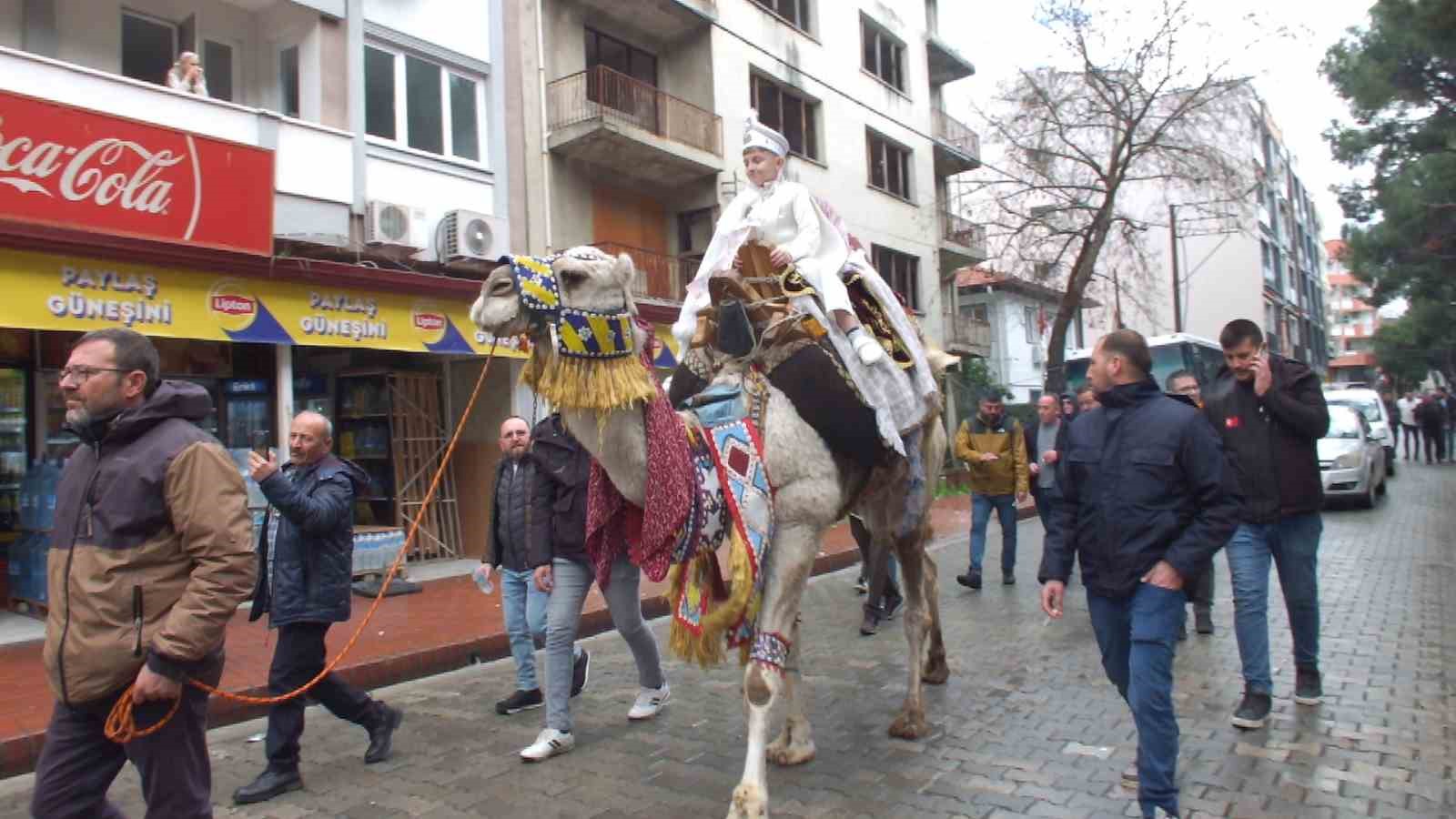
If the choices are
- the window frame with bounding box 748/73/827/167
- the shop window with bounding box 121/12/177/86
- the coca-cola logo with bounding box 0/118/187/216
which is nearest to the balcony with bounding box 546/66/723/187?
the window frame with bounding box 748/73/827/167

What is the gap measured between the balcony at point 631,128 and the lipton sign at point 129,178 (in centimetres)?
636

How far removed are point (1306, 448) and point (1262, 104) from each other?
2082 cm

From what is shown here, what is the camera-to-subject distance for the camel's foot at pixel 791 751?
16.3 ft

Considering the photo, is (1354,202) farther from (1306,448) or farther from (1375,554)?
(1306,448)

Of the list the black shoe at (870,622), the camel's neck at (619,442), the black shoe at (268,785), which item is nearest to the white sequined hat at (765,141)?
the camel's neck at (619,442)

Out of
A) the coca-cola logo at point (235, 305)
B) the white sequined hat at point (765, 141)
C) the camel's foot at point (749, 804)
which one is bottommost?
the camel's foot at point (749, 804)

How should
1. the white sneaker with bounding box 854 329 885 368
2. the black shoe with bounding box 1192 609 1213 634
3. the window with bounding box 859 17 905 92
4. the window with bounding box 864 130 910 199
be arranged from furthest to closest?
the window with bounding box 859 17 905 92, the window with bounding box 864 130 910 199, the black shoe with bounding box 1192 609 1213 634, the white sneaker with bounding box 854 329 885 368

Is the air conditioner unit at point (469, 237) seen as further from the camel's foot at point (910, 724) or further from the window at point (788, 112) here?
the camel's foot at point (910, 724)

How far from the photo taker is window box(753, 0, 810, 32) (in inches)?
882

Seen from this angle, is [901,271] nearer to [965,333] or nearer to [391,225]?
[965,333]

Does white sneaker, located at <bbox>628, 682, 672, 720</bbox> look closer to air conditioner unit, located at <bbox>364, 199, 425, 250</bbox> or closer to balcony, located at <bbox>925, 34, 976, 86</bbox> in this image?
air conditioner unit, located at <bbox>364, 199, 425, 250</bbox>

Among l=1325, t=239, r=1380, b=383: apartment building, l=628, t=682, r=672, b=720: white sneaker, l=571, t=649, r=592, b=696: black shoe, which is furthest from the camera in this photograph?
l=1325, t=239, r=1380, b=383: apartment building

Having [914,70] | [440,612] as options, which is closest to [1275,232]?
[914,70]

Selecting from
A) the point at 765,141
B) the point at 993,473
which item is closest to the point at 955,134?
the point at 993,473
